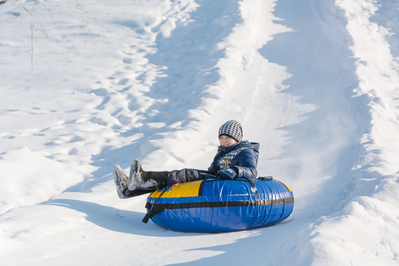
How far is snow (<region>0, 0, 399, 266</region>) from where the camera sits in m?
1.81

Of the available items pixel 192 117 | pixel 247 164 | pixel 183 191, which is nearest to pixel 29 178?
pixel 183 191

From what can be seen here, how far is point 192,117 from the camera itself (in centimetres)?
491

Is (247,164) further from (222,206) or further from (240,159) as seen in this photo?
(222,206)

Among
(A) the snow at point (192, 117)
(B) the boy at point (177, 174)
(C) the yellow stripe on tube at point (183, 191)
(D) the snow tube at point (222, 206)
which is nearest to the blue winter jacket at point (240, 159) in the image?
(B) the boy at point (177, 174)

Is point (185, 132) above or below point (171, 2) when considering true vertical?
below

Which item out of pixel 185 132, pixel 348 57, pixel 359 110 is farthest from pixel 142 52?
pixel 359 110

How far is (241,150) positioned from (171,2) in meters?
8.00

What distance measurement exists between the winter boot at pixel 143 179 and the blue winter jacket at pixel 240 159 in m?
0.47

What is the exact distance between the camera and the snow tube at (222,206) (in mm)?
2162

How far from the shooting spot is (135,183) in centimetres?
249

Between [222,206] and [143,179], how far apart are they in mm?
725

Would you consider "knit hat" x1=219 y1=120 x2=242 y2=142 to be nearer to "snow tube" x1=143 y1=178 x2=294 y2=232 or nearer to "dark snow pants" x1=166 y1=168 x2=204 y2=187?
"dark snow pants" x1=166 y1=168 x2=204 y2=187

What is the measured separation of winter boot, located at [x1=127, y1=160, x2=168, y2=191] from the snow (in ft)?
1.05

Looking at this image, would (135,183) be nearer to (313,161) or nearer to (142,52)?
(313,161)
